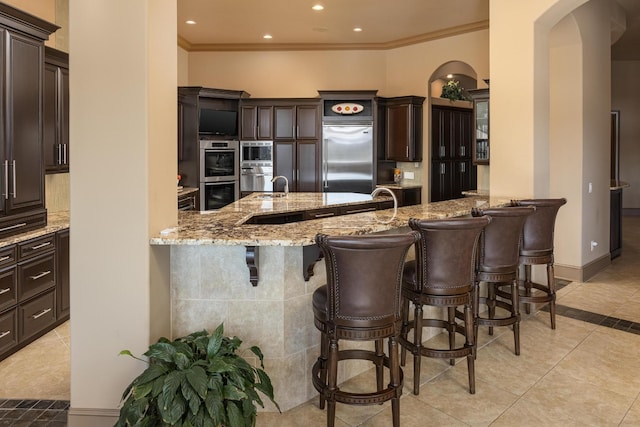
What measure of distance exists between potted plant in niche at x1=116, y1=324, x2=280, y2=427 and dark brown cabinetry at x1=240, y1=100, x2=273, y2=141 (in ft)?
20.0

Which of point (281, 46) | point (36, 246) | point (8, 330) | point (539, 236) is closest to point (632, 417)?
point (539, 236)

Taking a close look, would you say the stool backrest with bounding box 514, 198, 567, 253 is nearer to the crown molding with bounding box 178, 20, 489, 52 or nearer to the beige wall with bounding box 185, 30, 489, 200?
the beige wall with bounding box 185, 30, 489, 200

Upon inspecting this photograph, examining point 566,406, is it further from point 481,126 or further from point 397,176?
point 397,176

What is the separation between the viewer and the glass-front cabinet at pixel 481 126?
6.29 metres

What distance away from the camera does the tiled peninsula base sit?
260cm

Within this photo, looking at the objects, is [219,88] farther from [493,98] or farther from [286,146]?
[493,98]

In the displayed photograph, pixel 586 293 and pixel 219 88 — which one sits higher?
pixel 219 88

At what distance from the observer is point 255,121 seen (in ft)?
26.1

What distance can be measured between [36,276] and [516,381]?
3.51m

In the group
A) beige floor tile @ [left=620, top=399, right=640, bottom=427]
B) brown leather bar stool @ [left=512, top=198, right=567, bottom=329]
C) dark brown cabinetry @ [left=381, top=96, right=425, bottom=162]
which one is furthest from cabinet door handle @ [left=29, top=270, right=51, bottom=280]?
dark brown cabinetry @ [left=381, top=96, right=425, bottom=162]

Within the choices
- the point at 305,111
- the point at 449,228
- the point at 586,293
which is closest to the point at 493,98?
the point at 586,293

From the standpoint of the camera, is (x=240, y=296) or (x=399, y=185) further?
(x=399, y=185)

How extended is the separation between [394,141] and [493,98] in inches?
126

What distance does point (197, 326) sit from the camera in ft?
8.59
